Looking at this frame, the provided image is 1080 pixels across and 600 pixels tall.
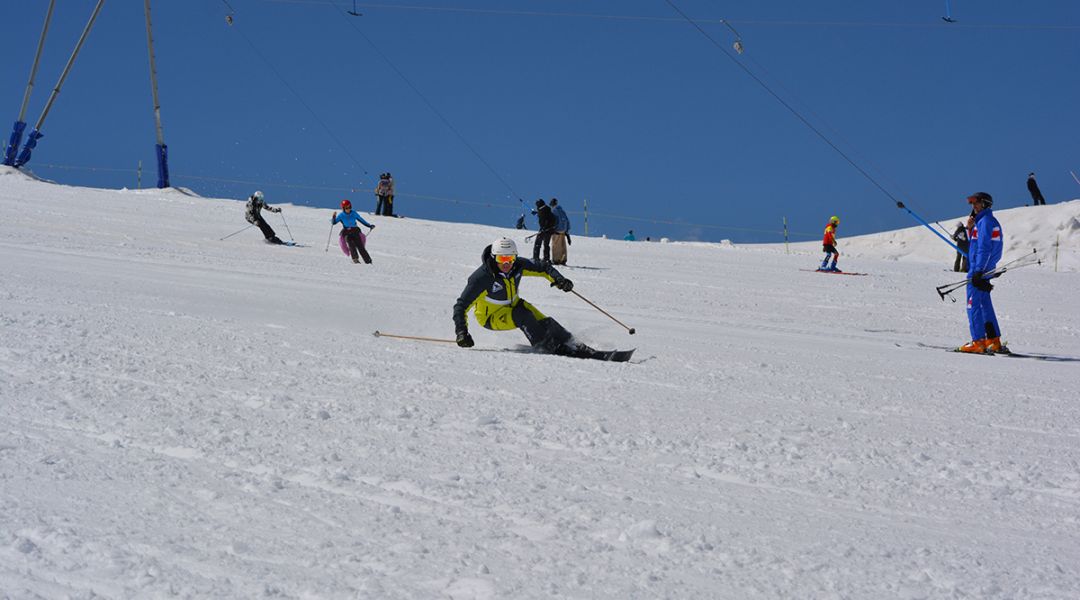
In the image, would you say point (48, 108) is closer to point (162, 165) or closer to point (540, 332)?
point (162, 165)

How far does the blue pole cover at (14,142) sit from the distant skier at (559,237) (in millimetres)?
23352

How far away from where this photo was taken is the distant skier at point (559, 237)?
2081cm

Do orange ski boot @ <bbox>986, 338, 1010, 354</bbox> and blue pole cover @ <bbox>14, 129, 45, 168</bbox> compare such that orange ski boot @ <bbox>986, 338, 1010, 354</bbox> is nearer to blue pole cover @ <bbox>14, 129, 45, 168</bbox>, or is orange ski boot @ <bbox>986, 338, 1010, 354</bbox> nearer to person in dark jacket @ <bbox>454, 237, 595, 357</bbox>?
person in dark jacket @ <bbox>454, 237, 595, 357</bbox>

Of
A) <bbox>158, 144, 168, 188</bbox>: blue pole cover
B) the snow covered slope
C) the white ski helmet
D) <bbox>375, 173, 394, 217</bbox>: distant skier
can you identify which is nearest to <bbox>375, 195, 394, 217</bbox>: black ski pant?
<bbox>375, 173, 394, 217</bbox>: distant skier

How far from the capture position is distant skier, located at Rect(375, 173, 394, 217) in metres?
30.9

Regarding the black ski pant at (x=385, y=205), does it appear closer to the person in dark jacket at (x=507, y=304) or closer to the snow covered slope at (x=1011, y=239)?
the snow covered slope at (x=1011, y=239)

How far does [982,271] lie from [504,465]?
8519mm

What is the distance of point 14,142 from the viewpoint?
34.2 m

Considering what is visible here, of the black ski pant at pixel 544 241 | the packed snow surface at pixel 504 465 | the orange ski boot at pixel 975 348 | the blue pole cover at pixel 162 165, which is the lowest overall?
the packed snow surface at pixel 504 465

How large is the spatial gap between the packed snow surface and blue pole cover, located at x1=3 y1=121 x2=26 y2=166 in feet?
91.1

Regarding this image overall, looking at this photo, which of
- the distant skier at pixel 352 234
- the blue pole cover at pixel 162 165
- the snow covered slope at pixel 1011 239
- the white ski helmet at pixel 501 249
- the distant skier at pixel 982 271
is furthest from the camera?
the snow covered slope at pixel 1011 239

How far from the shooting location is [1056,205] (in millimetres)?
39438

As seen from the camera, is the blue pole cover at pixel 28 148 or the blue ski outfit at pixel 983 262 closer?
the blue ski outfit at pixel 983 262

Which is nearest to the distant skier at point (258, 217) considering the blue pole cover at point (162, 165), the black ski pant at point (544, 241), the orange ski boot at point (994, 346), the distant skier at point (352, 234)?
the distant skier at point (352, 234)
